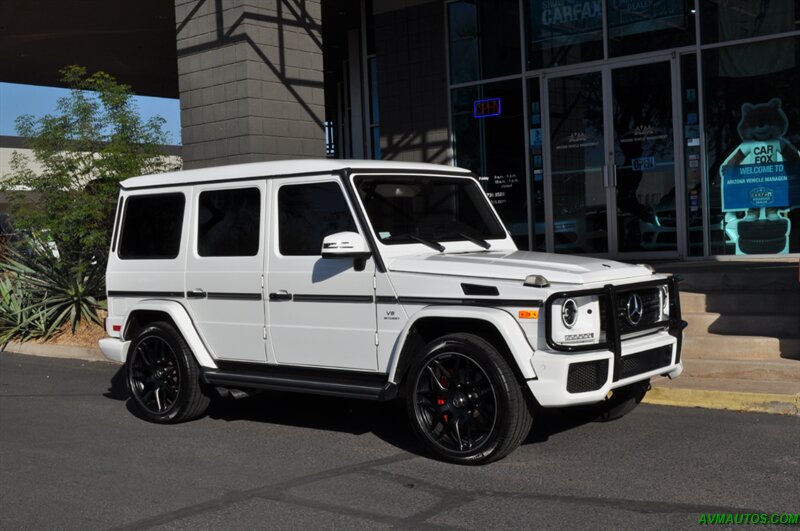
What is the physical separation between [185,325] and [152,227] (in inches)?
39.6

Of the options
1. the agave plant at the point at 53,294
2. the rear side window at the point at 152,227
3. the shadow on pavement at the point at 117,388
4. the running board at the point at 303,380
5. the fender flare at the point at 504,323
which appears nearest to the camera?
the fender flare at the point at 504,323

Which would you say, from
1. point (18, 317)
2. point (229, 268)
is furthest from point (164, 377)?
point (18, 317)

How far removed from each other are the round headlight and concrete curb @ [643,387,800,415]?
240cm

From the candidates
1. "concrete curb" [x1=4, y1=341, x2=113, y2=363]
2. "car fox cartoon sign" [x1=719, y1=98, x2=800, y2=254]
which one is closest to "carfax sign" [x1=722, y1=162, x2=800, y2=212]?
"car fox cartoon sign" [x1=719, y1=98, x2=800, y2=254]

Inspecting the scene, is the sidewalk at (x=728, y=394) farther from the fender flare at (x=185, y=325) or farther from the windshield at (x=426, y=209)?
the fender flare at (x=185, y=325)

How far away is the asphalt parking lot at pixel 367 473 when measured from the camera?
497 centimetres

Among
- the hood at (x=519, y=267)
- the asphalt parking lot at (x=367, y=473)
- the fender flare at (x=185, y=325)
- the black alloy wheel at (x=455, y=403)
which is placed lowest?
the asphalt parking lot at (x=367, y=473)

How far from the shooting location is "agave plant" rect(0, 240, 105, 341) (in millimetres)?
12852

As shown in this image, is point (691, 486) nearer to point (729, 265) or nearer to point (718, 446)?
point (718, 446)

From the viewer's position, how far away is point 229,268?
7.12 metres

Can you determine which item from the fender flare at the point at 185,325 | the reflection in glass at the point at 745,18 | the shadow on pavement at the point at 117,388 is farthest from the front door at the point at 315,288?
the reflection in glass at the point at 745,18

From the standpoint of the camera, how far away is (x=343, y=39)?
20328mm

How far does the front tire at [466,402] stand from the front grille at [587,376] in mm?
345

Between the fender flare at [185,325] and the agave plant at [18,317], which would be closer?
the fender flare at [185,325]
